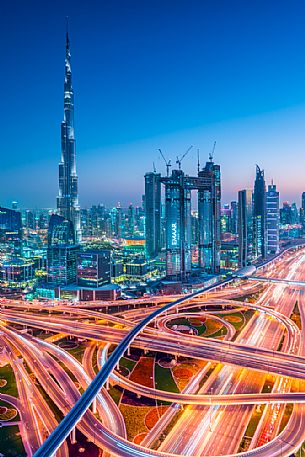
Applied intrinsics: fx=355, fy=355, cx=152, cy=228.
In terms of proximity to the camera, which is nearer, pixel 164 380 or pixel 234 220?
pixel 164 380

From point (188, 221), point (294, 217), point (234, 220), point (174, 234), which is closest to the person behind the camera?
point (174, 234)

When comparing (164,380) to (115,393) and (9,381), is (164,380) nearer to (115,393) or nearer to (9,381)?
(115,393)

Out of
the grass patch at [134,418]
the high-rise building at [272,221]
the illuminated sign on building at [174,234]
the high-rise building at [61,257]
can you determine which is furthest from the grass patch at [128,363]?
the high-rise building at [272,221]

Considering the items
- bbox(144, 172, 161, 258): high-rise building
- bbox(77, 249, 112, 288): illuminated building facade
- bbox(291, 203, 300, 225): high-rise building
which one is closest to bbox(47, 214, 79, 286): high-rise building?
bbox(77, 249, 112, 288): illuminated building facade

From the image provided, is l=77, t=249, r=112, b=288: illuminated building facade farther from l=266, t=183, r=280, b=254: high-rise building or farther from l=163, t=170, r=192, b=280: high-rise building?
l=266, t=183, r=280, b=254: high-rise building

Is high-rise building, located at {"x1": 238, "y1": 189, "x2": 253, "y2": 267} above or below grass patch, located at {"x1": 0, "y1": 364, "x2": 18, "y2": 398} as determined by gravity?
above

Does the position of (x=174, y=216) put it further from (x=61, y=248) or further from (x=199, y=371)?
(x=199, y=371)

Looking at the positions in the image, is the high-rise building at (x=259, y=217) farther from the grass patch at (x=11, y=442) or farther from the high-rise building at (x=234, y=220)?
the grass patch at (x=11, y=442)

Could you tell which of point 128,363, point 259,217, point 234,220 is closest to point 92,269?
point 128,363
